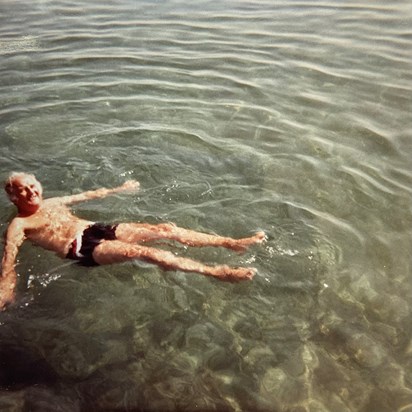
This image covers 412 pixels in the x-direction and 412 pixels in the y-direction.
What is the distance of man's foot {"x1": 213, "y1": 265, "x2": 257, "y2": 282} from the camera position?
14.1ft

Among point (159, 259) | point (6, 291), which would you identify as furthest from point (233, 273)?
point (6, 291)

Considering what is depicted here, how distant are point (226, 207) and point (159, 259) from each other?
150 cm

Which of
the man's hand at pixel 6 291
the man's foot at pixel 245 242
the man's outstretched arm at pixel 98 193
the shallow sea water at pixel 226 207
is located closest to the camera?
the shallow sea water at pixel 226 207

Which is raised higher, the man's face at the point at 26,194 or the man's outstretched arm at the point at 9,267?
the man's face at the point at 26,194

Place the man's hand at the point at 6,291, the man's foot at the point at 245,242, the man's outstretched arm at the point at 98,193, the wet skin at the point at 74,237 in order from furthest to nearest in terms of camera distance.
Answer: the man's outstretched arm at the point at 98,193, the man's foot at the point at 245,242, the wet skin at the point at 74,237, the man's hand at the point at 6,291

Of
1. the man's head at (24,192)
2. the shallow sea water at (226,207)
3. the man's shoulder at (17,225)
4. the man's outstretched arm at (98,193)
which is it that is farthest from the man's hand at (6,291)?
the man's outstretched arm at (98,193)

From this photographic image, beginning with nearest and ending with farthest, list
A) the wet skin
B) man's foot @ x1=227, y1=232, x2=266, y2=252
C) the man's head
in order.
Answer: the wet skin < the man's head < man's foot @ x1=227, y1=232, x2=266, y2=252

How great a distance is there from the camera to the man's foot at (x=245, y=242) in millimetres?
4734

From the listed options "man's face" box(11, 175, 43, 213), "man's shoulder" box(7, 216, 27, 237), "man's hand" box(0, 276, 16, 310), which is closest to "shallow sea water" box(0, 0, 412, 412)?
"man's hand" box(0, 276, 16, 310)

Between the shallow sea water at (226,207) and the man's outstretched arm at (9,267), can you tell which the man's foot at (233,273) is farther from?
the man's outstretched arm at (9,267)

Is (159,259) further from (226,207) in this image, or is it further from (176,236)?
(226,207)

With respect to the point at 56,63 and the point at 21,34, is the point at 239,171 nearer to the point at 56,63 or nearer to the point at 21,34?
the point at 56,63

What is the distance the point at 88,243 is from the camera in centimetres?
466

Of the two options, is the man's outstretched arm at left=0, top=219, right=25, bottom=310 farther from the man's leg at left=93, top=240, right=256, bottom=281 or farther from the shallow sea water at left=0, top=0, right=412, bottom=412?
the man's leg at left=93, top=240, right=256, bottom=281
